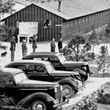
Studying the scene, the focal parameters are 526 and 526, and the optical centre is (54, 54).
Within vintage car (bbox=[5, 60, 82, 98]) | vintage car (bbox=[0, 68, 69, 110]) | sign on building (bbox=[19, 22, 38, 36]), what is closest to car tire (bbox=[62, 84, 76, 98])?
vintage car (bbox=[5, 60, 82, 98])

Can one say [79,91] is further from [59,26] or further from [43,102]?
→ [59,26]

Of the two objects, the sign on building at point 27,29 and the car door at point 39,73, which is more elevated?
the sign on building at point 27,29

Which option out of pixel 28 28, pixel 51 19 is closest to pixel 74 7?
pixel 51 19

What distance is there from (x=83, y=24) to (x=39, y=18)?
33.0 ft

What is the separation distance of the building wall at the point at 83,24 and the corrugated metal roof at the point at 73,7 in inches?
23.4

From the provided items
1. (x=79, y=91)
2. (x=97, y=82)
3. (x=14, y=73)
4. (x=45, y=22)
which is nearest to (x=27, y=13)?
(x=45, y=22)

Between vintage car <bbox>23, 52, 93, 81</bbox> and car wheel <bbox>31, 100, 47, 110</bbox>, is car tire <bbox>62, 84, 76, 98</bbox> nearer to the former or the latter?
vintage car <bbox>23, 52, 93, 81</bbox>

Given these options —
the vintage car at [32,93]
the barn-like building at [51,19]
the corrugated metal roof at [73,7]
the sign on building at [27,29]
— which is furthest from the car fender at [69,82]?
the corrugated metal roof at [73,7]

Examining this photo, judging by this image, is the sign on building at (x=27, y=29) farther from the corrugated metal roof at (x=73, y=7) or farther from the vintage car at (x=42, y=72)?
the vintage car at (x=42, y=72)

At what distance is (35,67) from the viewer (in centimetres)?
2130

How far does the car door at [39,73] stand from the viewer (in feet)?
69.5

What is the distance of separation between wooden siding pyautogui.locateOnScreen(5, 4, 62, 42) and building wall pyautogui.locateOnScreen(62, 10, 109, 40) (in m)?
1.07

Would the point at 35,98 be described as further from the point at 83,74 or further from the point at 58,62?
the point at 83,74

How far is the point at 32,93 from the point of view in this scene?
17.4m
